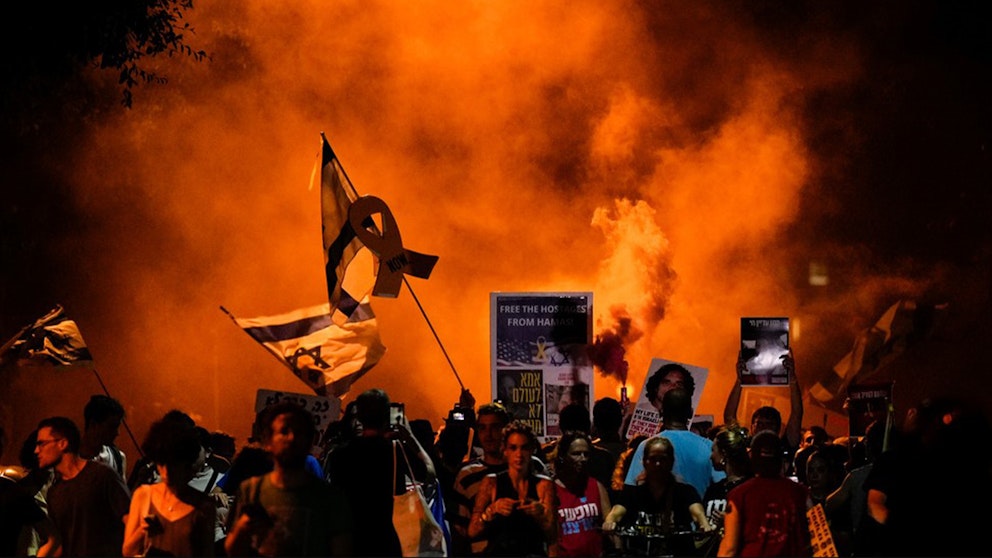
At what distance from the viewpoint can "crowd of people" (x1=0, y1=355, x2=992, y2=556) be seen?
642 centimetres

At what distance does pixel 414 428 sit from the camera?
10.1 meters

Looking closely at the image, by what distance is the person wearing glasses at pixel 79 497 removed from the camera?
306 inches

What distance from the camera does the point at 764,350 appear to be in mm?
13328

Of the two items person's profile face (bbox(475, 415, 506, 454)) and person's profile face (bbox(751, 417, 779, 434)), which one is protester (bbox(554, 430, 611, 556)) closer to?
person's profile face (bbox(475, 415, 506, 454))

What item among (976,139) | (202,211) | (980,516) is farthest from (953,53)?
(980,516)

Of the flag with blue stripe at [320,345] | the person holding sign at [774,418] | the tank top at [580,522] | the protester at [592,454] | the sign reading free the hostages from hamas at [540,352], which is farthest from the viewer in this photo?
the sign reading free the hostages from hamas at [540,352]

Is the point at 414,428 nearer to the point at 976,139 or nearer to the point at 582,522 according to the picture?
the point at 582,522

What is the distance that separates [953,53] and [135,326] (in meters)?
16.3

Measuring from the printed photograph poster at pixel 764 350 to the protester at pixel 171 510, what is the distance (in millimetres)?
7170

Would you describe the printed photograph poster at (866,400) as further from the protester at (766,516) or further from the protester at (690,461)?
the protester at (766,516)

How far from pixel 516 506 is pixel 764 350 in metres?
6.29

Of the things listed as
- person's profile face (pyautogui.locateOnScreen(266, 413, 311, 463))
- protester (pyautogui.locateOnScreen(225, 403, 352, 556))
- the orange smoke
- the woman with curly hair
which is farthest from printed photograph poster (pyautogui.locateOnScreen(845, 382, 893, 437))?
the orange smoke

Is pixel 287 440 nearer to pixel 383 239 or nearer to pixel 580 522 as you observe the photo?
pixel 580 522

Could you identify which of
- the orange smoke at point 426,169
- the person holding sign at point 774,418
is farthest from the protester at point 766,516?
the orange smoke at point 426,169
